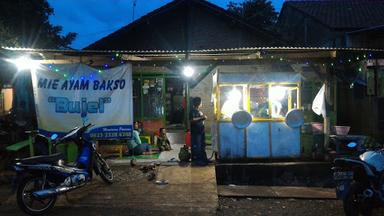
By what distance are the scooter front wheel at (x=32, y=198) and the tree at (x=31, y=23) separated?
13.9 m

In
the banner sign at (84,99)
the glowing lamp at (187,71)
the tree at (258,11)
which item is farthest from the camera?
the tree at (258,11)

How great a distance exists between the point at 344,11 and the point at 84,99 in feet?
62.8

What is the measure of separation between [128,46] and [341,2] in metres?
16.5

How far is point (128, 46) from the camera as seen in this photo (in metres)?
17.8

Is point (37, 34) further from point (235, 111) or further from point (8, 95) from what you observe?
point (235, 111)

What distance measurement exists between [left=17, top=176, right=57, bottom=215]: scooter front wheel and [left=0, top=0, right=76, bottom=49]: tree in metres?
13.9

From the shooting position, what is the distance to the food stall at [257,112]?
38.2 feet

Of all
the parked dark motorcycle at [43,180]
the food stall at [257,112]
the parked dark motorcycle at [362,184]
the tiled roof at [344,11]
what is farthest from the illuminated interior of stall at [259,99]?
the tiled roof at [344,11]

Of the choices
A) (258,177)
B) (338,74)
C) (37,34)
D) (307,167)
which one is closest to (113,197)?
(258,177)

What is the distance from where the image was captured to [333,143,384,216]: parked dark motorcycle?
22.6ft

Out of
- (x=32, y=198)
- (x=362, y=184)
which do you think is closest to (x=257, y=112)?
(x=362, y=184)

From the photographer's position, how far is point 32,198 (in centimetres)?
736

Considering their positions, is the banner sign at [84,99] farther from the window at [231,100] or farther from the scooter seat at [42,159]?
the scooter seat at [42,159]

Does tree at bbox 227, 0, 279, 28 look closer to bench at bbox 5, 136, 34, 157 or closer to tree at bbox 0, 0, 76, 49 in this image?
tree at bbox 0, 0, 76, 49
